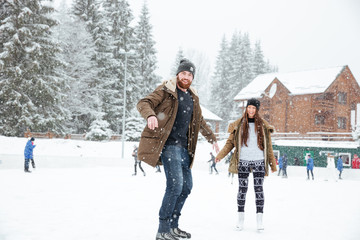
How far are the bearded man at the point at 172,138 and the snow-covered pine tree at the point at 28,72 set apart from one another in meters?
25.2

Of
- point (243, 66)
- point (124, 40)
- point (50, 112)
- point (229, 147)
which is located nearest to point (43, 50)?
point (50, 112)

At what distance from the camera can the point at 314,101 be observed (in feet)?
119

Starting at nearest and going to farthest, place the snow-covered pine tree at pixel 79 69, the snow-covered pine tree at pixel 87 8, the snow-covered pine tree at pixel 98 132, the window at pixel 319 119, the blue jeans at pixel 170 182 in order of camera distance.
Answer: the blue jeans at pixel 170 182 < the snow-covered pine tree at pixel 98 132 < the snow-covered pine tree at pixel 79 69 < the window at pixel 319 119 < the snow-covered pine tree at pixel 87 8

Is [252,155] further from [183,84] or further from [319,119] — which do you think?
[319,119]

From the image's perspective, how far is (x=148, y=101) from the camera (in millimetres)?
3969

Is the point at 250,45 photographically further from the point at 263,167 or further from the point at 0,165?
the point at 263,167

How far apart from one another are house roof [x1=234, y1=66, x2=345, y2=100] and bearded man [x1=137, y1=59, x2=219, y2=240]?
3424cm

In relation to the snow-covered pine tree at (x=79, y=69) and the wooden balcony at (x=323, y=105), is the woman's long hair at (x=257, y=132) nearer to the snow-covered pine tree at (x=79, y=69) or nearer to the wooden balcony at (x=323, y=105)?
the snow-covered pine tree at (x=79, y=69)

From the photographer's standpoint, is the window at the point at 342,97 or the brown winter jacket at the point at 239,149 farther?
the window at the point at 342,97

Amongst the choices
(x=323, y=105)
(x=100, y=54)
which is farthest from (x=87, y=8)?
(x=323, y=105)

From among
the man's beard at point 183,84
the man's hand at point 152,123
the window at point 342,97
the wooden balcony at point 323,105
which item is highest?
the window at point 342,97

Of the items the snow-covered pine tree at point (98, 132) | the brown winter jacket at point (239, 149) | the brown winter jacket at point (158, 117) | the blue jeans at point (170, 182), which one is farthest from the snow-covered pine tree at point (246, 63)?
the blue jeans at point (170, 182)

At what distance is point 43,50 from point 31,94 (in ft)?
12.9

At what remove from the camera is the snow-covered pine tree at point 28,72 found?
87.9 feet
